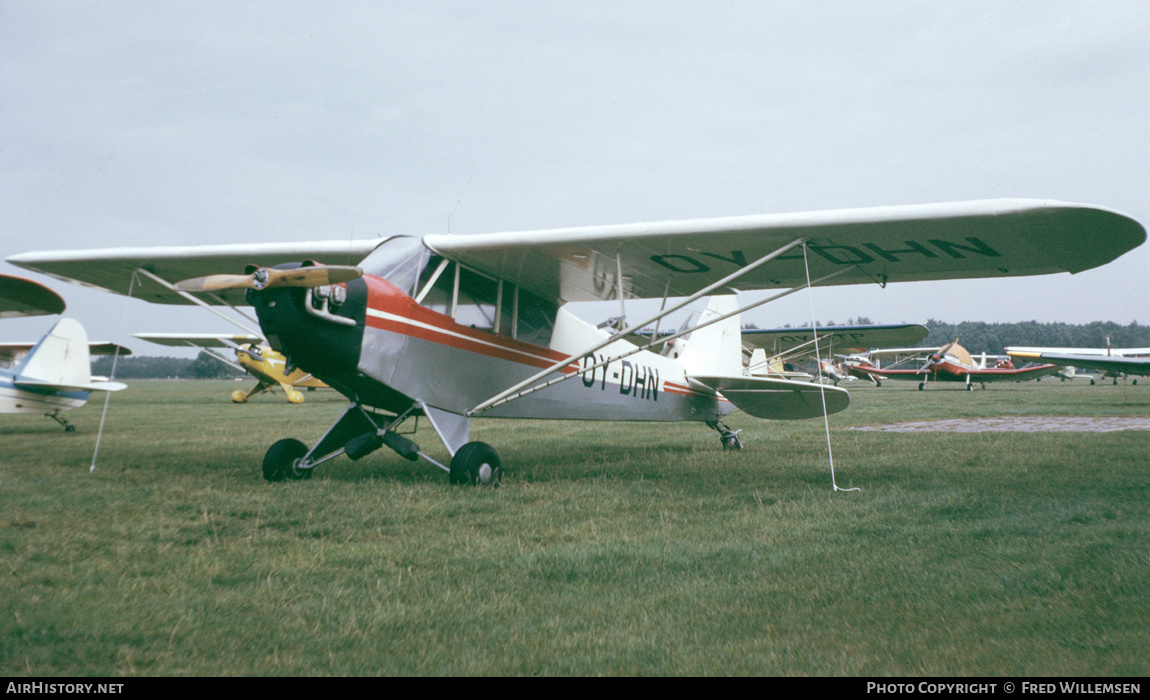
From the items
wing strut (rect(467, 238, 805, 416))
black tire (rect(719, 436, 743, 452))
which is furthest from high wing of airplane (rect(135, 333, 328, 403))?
wing strut (rect(467, 238, 805, 416))

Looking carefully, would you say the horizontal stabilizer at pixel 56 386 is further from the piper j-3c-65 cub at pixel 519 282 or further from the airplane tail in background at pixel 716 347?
Result: the airplane tail in background at pixel 716 347

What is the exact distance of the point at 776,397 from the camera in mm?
7957

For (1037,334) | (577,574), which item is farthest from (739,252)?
(1037,334)

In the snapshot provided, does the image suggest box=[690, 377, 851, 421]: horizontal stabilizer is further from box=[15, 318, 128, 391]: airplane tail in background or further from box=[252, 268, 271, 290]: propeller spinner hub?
box=[15, 318, 128, 391]: airplane tail in background

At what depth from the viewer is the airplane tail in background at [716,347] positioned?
1070 cm

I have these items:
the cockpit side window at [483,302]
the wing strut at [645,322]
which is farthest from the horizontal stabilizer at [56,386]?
the wing strut at [645,322]

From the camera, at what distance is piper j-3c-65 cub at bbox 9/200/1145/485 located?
17.3ft

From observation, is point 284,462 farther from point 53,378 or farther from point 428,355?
point 53,378

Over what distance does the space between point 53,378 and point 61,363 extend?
36 centimetres

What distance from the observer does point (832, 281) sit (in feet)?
22.3

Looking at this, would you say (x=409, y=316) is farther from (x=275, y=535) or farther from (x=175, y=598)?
(x=175, y=598)

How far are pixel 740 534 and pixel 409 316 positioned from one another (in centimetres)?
341
